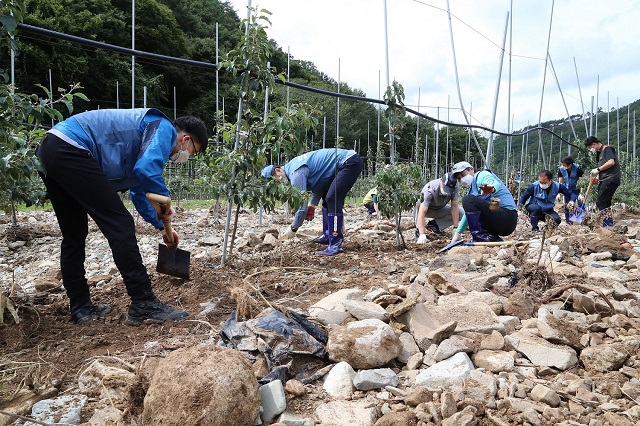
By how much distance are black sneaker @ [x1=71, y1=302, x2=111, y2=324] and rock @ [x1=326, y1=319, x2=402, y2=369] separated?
1.48 m

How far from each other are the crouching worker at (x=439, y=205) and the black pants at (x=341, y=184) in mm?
1267

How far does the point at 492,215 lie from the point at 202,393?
426cm

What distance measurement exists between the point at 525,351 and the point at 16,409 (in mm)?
2095

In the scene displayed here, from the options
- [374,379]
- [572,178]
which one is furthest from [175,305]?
[572,178]

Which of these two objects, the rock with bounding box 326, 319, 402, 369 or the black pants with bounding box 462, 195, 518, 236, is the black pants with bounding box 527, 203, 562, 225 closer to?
the black pants with bounding box 462, 195, 518, 236

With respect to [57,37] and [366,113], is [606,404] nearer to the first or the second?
[57,37]

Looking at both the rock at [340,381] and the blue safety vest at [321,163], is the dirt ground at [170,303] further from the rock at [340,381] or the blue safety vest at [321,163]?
the blue safety vest at [321,163]

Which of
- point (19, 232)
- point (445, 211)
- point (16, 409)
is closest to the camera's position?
point (16, 409)

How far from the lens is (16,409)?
173cm

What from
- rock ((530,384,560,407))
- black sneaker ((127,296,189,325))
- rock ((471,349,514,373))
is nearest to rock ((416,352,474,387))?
rock ((471,349,514,373))

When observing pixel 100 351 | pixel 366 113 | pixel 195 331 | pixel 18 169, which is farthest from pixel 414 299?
pixel 366 113

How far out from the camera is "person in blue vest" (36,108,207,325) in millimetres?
2531

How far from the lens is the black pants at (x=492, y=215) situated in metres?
5.14

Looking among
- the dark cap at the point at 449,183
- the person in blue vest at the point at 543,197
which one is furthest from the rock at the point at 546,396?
the person in blue vest at the point at 543,197
